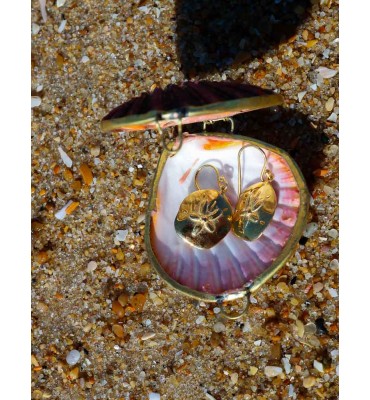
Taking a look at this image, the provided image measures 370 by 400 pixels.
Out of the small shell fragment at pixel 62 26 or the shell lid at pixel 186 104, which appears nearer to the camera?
the shell lid at pixel 186 104

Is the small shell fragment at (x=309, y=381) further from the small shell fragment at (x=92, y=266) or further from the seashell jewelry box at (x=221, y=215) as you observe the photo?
the small shell fragment at (x=92, y=266)

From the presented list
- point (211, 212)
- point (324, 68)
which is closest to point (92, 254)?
point (211, 212)

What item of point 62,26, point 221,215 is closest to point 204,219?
point 221,215

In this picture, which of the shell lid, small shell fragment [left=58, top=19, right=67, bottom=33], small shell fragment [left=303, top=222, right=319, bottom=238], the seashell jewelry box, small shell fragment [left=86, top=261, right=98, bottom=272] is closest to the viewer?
the shell lid

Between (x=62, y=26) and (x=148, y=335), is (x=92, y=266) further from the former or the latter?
(x=62, y=26)

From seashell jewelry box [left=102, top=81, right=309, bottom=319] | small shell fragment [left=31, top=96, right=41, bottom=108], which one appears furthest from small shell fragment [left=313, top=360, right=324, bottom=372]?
small shell fragment [left=31, top=96, right=41, bottom=108]

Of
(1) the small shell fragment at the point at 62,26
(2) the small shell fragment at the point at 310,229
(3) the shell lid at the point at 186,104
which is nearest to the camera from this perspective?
(3) the shell lid at the point at 186,104

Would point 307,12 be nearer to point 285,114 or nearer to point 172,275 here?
point 285,114

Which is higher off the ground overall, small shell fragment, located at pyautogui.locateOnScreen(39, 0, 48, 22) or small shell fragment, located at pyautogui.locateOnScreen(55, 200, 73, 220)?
small shell fragment, located at pyautogui.locateOnScreen(39, 0, 48, 22)

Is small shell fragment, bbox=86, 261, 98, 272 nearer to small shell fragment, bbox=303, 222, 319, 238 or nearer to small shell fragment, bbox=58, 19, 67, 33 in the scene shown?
small shell fragment, bbox=303, 222, 319, 238

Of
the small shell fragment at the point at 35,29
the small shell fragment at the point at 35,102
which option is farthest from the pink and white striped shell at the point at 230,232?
the small shell fragment at the point at 35,29
